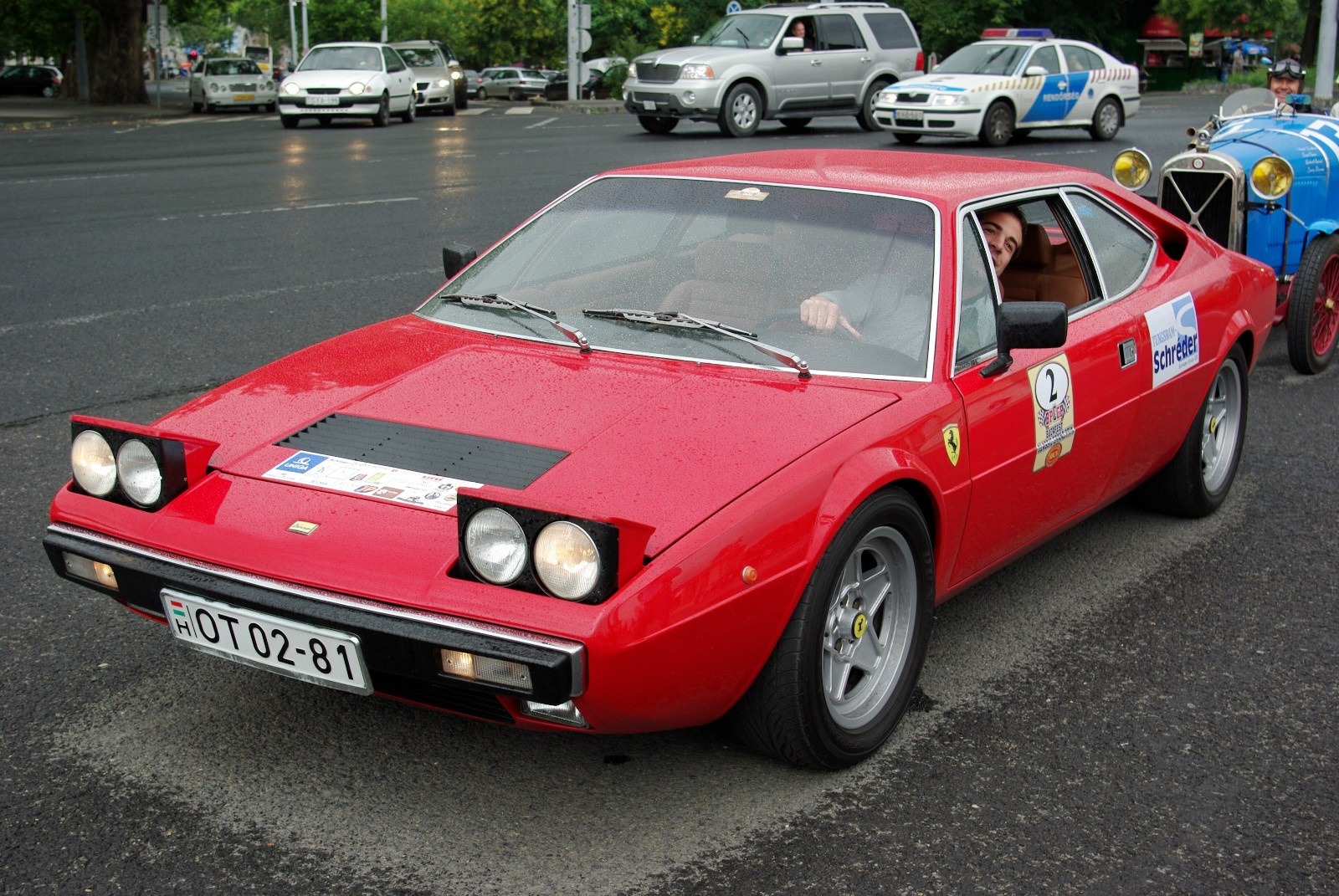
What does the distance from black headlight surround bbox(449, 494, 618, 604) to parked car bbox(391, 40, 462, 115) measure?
28.3 meters

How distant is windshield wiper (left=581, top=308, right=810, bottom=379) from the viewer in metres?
3.50

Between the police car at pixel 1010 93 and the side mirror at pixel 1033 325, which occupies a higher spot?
the police car at pixel 1010 93

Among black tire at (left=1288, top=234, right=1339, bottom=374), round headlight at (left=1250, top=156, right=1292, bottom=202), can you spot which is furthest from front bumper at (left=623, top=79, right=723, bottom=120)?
black tire at (left=1288, top=234, right=1339, bottom=374)

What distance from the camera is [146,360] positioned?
7.09m

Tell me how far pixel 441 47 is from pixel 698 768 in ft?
103

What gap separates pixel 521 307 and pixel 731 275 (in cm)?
62

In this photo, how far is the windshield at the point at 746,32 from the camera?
2119cm

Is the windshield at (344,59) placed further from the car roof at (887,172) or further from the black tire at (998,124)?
the car roof at (887,172)

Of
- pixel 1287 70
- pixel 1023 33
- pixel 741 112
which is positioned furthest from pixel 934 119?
pixel 1287 70

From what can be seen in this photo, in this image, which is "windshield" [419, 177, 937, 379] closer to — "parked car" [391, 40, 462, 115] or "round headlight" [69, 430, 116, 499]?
"round headlight" [69, 430, 116, 499]

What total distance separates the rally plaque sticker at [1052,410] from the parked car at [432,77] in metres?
27.4

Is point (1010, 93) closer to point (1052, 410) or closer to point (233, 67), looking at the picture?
point (1052, 410)

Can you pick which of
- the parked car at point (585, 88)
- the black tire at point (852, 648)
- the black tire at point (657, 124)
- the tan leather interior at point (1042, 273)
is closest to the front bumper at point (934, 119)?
the black tire at point (657, 124)

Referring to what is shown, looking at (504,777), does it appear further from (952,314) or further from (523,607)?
(952,314)
